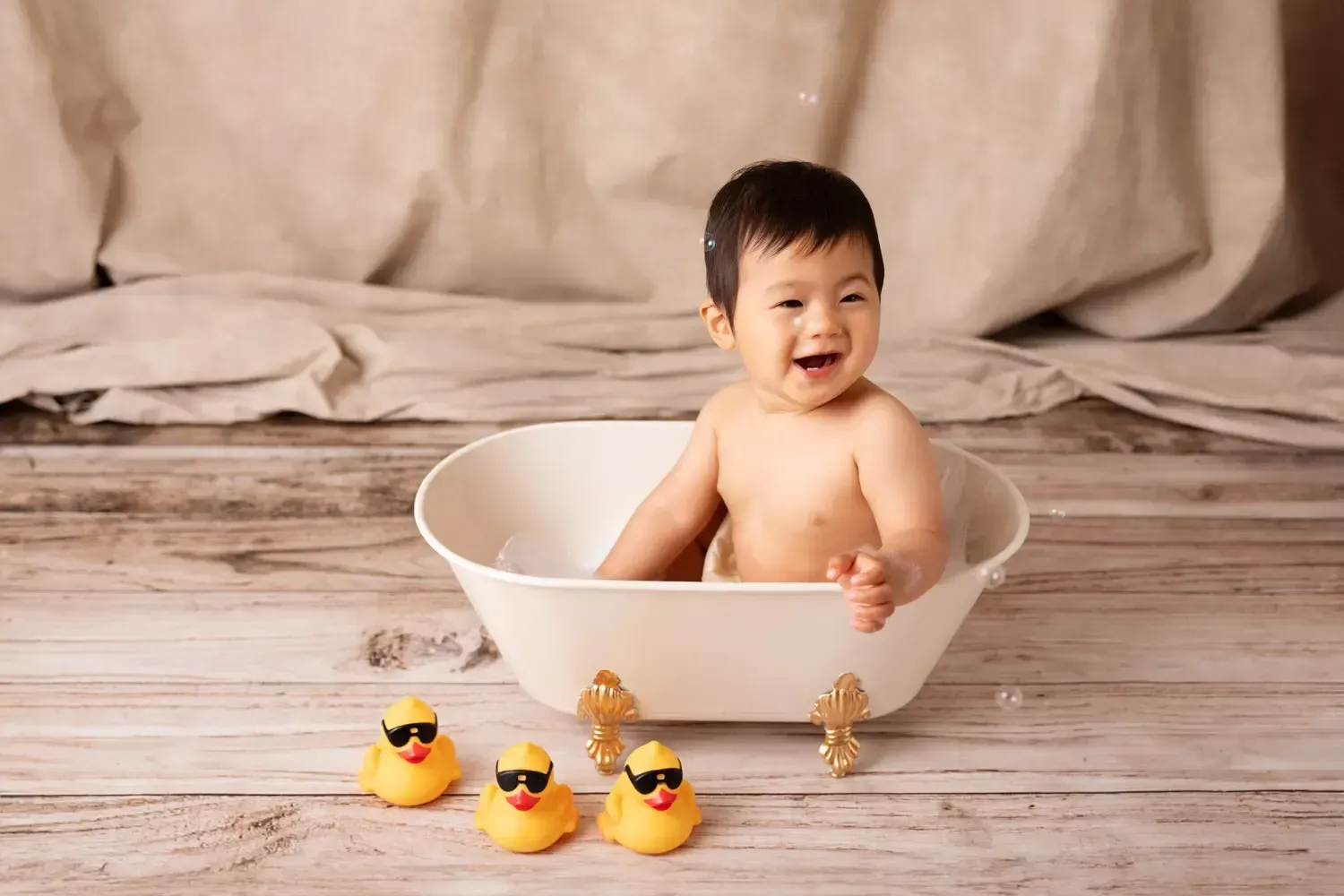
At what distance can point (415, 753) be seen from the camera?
79 centimetres

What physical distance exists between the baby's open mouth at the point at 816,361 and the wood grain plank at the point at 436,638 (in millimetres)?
310

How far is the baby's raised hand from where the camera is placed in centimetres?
69

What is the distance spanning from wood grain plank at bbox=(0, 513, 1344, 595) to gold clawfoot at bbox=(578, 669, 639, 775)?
0.29 metres

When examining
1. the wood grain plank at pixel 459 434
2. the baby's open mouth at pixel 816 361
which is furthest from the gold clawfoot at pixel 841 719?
the wood grain plank at pixel 459 434

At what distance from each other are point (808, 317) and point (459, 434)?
716mm

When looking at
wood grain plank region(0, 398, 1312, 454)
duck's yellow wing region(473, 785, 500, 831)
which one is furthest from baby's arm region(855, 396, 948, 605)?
wood grain plank region(0, 398, 1312, 454)

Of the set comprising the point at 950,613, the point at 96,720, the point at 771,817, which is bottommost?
the point at 96,720

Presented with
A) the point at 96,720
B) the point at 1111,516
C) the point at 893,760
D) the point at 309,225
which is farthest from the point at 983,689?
the point at 309,225

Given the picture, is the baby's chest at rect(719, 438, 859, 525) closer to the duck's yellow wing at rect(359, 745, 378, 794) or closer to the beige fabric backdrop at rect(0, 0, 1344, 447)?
the duck's yellow wing at rect(359, 745, 378, 794)

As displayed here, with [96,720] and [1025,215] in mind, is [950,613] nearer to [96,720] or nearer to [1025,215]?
[96,720]

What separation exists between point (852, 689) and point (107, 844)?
508 mm

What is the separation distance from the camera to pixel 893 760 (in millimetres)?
852

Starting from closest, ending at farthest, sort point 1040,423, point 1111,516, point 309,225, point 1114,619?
1. point 1114,619
2. point 1111,516
3. point 1040,423
4. point 309,225

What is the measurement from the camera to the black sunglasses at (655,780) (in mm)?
743
